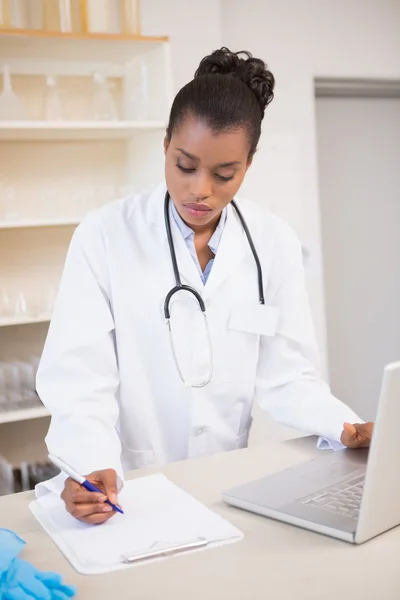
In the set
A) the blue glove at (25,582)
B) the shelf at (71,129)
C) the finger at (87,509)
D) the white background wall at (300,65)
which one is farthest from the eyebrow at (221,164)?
the white background wall at (300,65)

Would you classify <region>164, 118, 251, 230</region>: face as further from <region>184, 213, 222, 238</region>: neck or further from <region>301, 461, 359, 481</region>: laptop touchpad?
<region>301, 461, 359, 481</region>: laptop touchpad

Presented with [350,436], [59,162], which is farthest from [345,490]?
[59,162]

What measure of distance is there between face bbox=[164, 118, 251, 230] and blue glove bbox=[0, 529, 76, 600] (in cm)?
74

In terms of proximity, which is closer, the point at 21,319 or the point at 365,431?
the point at 365,431

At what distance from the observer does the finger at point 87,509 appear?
3.85 ft

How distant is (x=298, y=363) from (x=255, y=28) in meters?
2.34

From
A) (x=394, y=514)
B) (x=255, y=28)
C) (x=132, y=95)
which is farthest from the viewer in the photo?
(x=255, y=28)

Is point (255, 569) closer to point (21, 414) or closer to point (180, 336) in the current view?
point (180, 336)

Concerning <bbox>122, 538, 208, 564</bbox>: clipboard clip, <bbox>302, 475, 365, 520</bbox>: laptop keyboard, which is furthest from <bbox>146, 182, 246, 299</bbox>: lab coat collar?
<bbox>122, 538, 208, 564</bbox>: clipboard clip

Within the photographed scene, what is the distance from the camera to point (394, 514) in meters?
1.14

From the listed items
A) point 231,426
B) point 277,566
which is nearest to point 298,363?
point 231,426

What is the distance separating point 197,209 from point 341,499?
1.99 feet

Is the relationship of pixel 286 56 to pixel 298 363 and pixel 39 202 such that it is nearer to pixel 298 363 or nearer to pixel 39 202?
pixel 39 202

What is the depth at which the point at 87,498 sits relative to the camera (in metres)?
1.18
